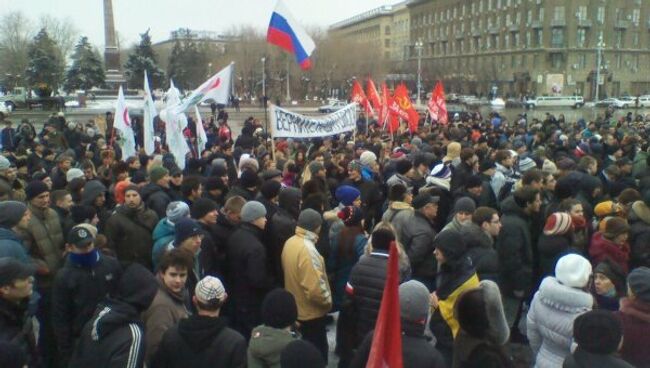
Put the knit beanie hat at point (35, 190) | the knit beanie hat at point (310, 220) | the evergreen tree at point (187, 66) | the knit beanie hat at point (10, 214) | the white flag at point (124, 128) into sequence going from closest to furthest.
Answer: the knit beanie hat at point (310, 220) → the knit beanie hat at point (10, 214) → the knit beanie hat at point (35, 190) → the white flag at point (124, 128) → the evergreen tree at point (187, 66)

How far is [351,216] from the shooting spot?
5531mm

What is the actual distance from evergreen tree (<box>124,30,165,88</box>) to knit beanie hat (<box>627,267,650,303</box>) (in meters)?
49.7

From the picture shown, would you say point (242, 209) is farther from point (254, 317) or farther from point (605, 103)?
→ point (605, 103)

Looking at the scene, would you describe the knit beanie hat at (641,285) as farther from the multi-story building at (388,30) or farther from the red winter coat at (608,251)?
the multi-story building at (388,30)

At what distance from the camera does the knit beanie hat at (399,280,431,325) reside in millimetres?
3168

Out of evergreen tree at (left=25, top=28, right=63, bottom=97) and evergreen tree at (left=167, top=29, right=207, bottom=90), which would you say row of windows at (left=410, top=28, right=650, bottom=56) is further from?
evergreen tree at (left=25, top=28, right=63, bottom=97)

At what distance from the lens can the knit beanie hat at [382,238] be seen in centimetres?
437

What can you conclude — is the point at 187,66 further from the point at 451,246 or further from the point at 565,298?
the point at 565,298

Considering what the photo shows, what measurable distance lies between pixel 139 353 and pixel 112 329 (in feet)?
0.66

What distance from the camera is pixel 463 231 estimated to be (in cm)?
483

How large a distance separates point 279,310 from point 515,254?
2814 mm

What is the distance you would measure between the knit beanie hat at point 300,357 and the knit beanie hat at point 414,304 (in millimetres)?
537

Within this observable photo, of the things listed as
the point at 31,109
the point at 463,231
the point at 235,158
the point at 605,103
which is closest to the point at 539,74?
the point at 605,103

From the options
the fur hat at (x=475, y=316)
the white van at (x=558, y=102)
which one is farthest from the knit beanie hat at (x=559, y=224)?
the white van at (x=558, y=102)
